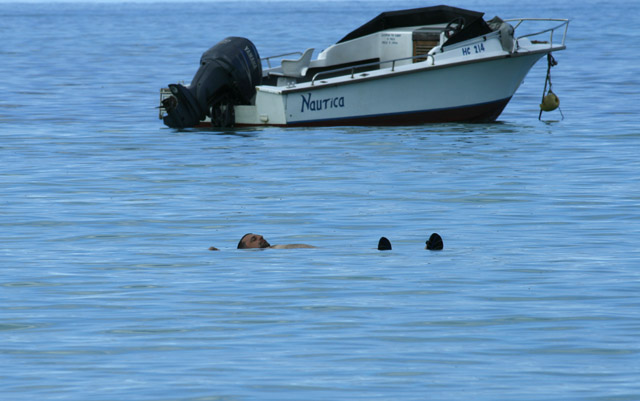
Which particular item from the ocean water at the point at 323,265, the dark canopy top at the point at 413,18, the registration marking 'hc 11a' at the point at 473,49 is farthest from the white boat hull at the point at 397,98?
the dark canopy top at the point at 413,18

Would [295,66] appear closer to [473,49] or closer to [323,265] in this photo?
[473,49]

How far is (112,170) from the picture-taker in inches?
746

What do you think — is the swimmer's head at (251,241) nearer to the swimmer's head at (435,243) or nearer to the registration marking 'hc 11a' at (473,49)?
the swimmer's head at (435,243)

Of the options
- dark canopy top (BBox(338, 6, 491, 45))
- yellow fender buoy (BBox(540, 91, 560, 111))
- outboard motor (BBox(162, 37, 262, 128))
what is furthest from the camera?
yellow fender buoy (BBox(540, 91, 560, 111))

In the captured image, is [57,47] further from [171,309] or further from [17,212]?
[171,309]

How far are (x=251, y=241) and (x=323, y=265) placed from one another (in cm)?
115

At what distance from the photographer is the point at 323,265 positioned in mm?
11391

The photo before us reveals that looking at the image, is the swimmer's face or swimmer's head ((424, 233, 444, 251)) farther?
the swimmer's face

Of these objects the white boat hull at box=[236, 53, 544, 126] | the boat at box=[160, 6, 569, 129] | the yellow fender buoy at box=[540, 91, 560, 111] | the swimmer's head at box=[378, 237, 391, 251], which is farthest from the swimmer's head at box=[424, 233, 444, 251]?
the yellow fender buoy at box=[540, 91, 560, 111]

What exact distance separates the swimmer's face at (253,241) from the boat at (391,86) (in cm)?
992

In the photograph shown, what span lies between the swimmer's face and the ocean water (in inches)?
5.2

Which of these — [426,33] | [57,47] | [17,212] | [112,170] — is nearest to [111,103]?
[426,33]

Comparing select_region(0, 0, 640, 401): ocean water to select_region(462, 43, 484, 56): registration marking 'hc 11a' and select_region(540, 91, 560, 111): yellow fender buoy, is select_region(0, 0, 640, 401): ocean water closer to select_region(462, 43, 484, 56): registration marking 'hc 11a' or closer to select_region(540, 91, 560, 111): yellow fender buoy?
select_region(540, 91, 560, 111): yellow fender buoy

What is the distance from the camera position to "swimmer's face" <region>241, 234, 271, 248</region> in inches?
481
